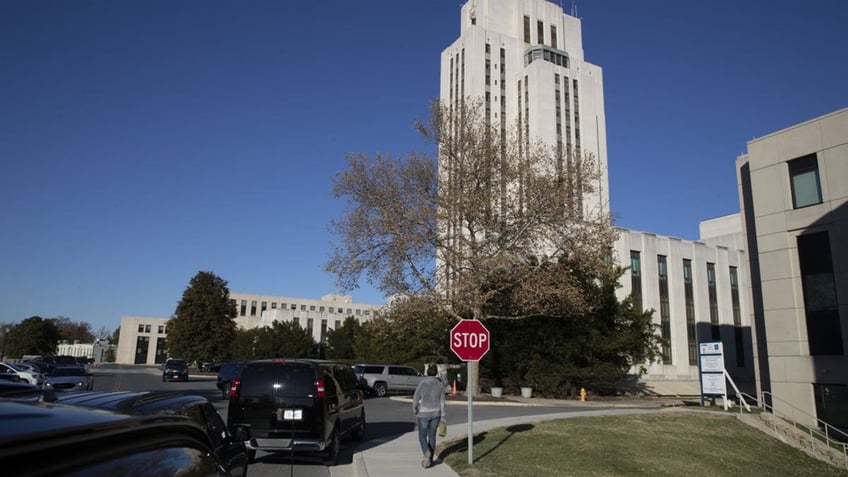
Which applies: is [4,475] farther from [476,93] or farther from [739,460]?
[476,93]

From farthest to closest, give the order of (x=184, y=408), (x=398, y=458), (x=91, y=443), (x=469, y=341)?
(x=469, y=341) < (x=398, y=458) < (x=184, y=408) < (x=91, y=443)

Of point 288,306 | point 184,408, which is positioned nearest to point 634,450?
point 184,408

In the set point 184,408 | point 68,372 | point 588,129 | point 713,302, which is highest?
point 588,129

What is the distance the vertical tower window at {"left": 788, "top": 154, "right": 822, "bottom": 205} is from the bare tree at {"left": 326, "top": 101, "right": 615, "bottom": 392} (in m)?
8.26

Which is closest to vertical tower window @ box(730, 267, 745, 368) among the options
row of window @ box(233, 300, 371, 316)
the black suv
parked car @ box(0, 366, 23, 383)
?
the black suv

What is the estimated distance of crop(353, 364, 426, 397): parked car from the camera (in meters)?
34.6

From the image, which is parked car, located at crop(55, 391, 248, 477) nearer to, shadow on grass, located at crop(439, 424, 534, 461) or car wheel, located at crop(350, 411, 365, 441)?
shadow on grass, located at crop(439, 424, 534, 461)

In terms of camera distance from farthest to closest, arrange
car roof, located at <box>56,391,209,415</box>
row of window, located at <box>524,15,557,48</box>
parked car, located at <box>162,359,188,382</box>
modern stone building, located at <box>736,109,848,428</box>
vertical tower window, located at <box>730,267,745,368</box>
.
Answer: row of window, located at <box>524,15,557,48</box> < vertical tower window, located at <box>730,267,745,368</box> < parked car, located at <box>162,359,188,382</box> < modern stone building, located at <box>736,109,848,428</box> < car roof, located at <box>56,391,209,415</box>

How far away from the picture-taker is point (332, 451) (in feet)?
39.0

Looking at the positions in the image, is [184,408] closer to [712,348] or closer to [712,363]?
[712,348]

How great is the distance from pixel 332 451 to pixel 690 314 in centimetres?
5355

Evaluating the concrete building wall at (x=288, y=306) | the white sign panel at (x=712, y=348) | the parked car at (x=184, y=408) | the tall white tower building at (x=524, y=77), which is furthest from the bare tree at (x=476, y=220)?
the concrete building wall at (x=288, y=306)

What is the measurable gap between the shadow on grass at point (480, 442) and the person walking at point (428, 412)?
4.19 ft

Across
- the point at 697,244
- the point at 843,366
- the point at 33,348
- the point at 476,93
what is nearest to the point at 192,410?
the point at 843,366
